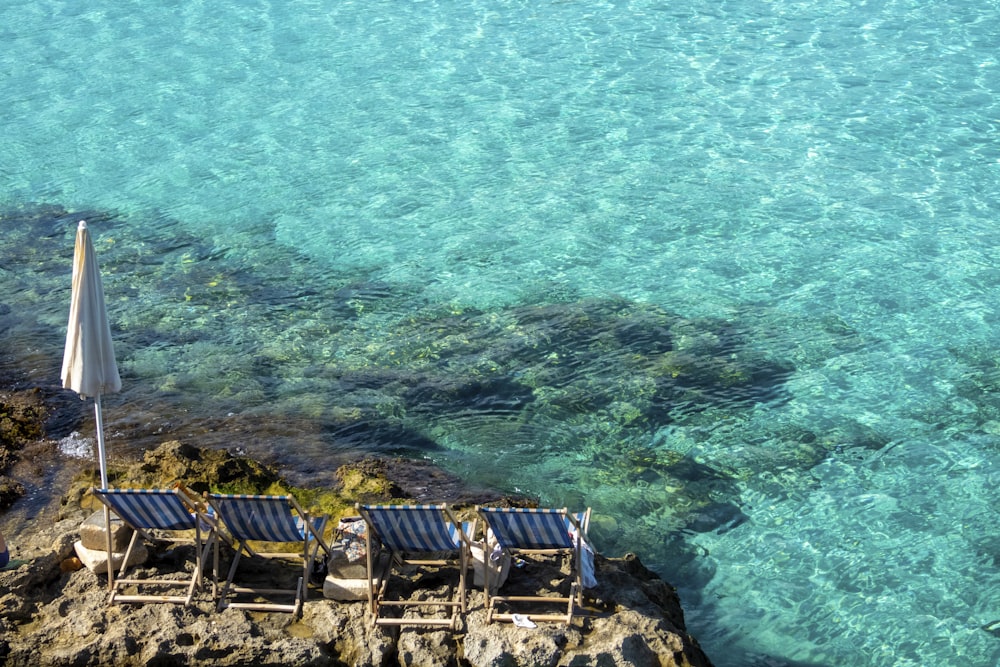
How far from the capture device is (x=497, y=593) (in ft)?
24.7

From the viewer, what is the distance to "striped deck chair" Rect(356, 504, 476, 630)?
7.30m

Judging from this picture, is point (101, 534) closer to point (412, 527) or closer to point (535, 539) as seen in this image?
point (412, 527)

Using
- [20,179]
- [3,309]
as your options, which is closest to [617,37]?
[20,179]

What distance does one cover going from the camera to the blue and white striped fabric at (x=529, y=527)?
717 cm

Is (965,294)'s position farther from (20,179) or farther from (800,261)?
(20,179)

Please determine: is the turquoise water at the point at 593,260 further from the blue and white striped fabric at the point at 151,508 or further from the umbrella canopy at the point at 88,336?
the umbrella canopy at the point at 88,336

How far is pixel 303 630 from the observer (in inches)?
291

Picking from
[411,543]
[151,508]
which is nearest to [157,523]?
[151,508]

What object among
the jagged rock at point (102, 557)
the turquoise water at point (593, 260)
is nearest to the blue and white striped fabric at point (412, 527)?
the jagged rock at point (102, 557)

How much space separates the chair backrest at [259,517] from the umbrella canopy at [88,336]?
113 centimetres

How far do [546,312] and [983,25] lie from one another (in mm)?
11926

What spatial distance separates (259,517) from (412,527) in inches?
43.9

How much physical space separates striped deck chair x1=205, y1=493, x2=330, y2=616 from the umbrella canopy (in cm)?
116

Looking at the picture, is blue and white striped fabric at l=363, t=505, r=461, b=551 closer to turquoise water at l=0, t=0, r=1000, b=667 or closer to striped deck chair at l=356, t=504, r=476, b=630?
striped deck chair at l=356, t=504, r=476, b=630
